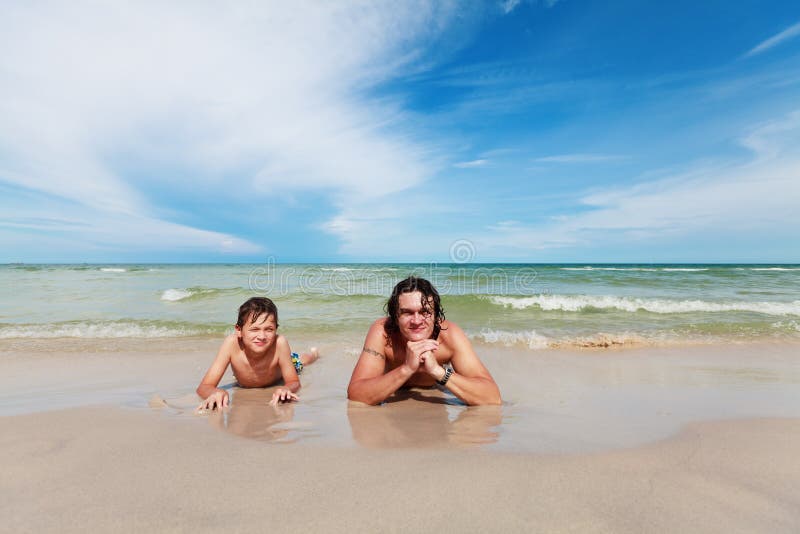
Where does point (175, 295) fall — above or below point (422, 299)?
below

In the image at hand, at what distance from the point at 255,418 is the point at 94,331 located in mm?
7838

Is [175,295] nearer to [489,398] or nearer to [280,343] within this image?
[280,343]

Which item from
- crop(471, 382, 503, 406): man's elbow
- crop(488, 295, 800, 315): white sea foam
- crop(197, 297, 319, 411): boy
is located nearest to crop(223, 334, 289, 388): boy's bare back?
crop(197, 297, 319, 411): boy

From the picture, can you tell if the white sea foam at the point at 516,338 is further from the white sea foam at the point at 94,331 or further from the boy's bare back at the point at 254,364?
the white sea foam at the point at 94,331

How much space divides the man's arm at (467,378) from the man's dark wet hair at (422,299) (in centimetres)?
18

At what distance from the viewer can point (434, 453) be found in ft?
8.63

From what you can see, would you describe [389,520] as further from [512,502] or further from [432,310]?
[432,310]

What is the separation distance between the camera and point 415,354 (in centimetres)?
A: 333

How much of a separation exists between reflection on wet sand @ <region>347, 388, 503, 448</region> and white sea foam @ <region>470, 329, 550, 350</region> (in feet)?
13.3

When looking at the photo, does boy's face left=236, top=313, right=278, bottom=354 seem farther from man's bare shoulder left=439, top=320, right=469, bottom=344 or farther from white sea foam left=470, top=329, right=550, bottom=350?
white sea foam left=470, top=329, right=550, bottom=350

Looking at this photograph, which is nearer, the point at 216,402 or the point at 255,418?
Answer: the point at 255,418

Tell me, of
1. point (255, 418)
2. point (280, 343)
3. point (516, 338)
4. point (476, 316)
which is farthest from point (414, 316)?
→ point (476, 316)

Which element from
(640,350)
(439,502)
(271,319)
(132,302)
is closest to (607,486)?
(439,502)

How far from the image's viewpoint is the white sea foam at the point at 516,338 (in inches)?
313
